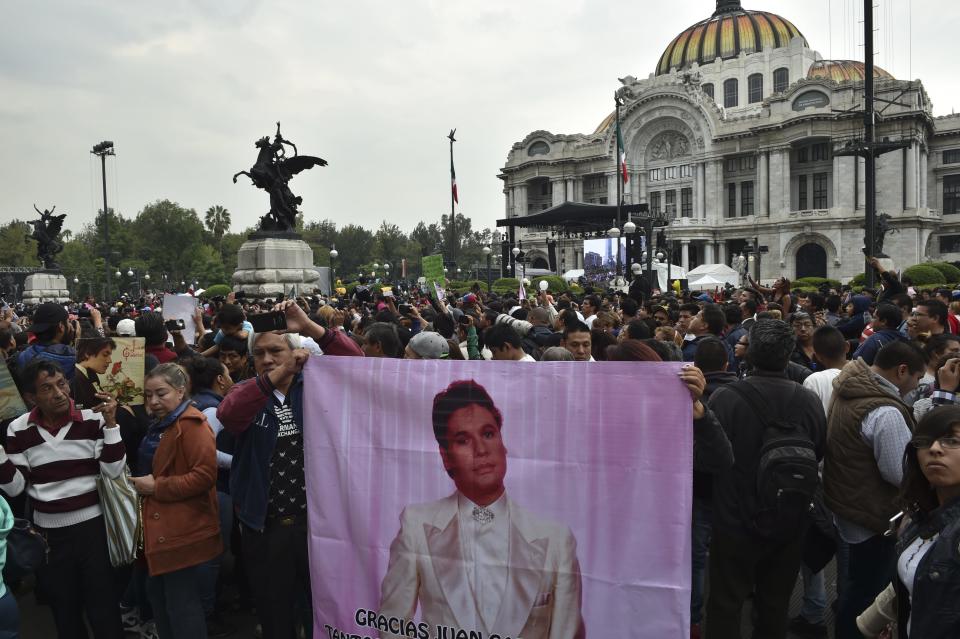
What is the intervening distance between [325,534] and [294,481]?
13.8 inches

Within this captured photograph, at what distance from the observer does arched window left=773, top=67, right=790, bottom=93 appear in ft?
247

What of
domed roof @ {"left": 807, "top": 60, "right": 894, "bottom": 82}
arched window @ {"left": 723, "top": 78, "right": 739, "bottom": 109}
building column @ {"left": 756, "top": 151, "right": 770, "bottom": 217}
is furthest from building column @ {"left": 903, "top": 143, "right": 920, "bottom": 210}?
arched window @ {"left": 723, "top": 78, "right": 739, "bottom": 109}

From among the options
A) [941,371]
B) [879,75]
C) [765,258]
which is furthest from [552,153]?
[941,371]

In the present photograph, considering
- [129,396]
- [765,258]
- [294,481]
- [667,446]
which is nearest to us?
[667,446]

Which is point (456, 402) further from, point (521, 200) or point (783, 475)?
point (521, 200)

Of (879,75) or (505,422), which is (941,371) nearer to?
(505,422)

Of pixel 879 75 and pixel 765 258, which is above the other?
pixel 879 75

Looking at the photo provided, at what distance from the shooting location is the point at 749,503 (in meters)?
3.67

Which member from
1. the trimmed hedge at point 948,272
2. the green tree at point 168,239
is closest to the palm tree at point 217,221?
the green tree at point 168,239

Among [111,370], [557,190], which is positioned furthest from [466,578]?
[557,190]

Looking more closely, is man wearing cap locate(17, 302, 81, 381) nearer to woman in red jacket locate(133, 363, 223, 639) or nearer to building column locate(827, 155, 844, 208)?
woman in red jacket locate(133, 363, 223, 639)

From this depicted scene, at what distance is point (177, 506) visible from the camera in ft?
12.9

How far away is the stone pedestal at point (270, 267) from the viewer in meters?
23.5

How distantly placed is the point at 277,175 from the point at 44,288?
17799mm
